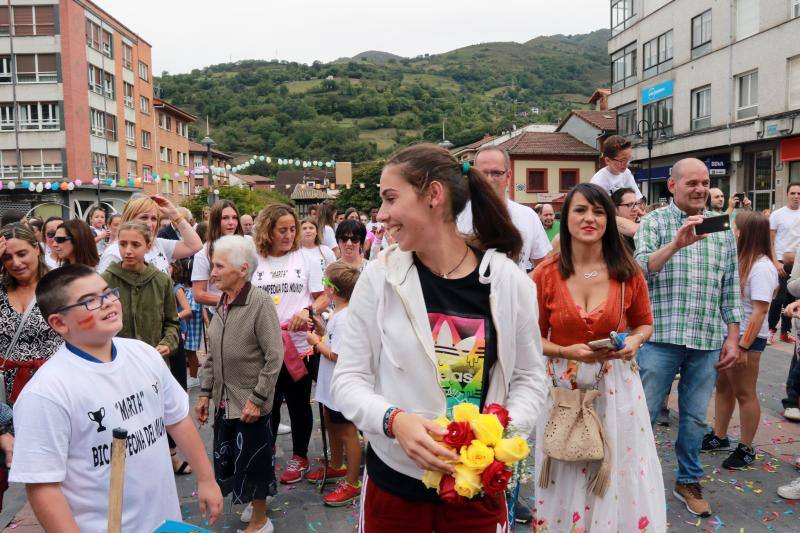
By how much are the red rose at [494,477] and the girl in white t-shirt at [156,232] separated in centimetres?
402

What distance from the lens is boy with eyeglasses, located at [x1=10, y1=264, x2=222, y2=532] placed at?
2258 millimetres

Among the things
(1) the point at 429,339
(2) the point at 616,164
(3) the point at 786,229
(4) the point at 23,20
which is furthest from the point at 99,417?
(4) the point at 23,20

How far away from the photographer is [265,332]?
4234 millimetres

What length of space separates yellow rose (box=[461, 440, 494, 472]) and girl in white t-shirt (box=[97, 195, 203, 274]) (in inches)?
156

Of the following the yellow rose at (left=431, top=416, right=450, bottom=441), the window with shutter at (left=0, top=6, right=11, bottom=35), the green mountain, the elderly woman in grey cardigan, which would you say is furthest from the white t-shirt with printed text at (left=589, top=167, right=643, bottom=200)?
the green mountain

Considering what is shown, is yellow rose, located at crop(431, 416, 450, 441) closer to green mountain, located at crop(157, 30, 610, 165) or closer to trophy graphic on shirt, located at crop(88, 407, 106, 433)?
trophy graphic on shirt, located at crop(88, 407, 106, 433)

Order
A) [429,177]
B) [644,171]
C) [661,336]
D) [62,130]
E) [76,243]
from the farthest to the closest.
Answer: [62,130], [644,171], [76,243], [661,336], [429,177]

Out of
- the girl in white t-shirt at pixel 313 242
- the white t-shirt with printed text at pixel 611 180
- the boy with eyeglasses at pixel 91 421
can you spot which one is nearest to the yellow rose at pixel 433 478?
the boy with eyeglasses at pixel 91 421

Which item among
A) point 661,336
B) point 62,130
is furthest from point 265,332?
point 62,130

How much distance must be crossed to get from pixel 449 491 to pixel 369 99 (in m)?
142

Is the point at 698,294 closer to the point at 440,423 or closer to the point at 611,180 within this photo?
the point at 611,180

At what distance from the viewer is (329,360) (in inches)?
192

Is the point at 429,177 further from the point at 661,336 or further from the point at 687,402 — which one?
the point at 687,402

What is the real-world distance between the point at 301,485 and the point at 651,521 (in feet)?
9.05
